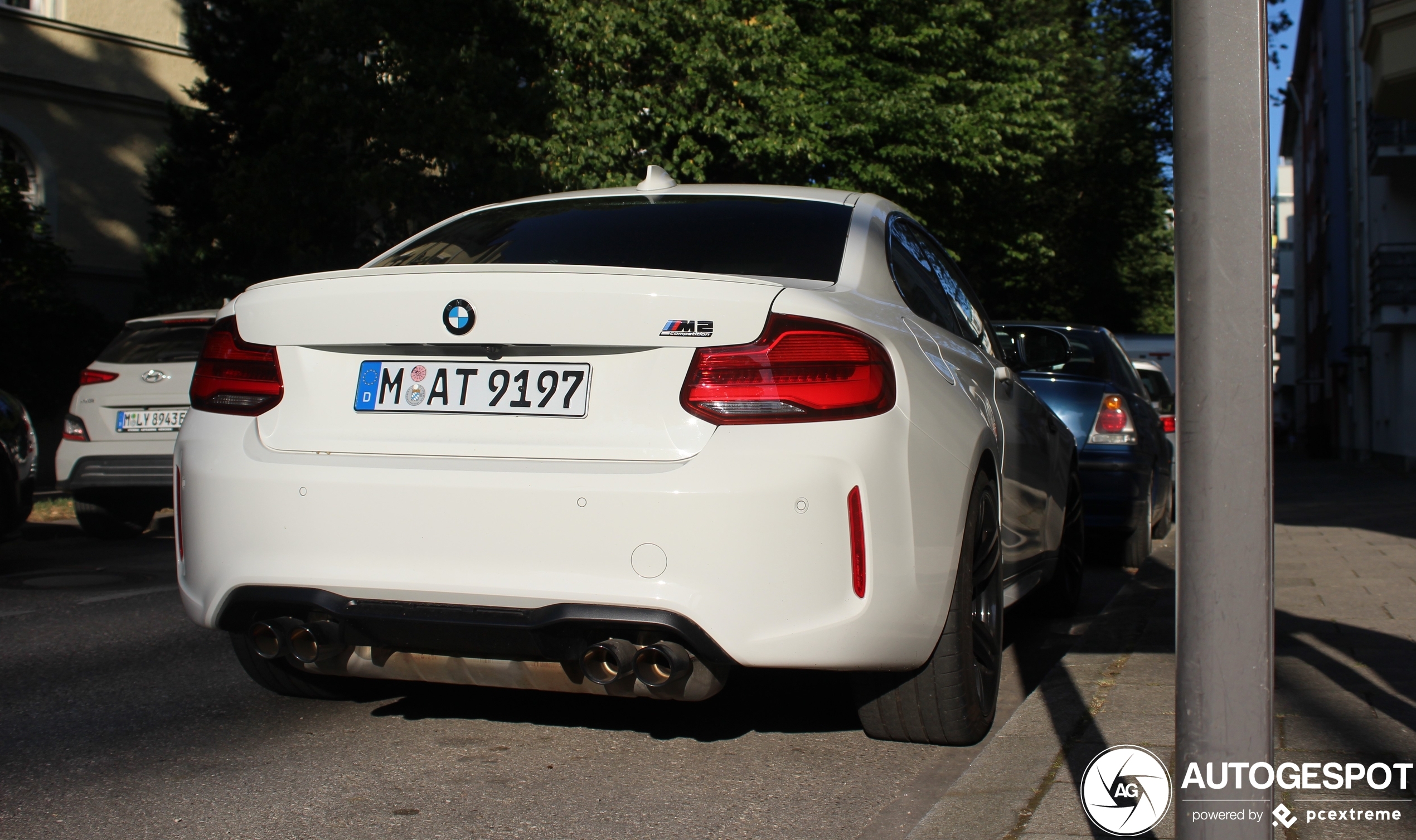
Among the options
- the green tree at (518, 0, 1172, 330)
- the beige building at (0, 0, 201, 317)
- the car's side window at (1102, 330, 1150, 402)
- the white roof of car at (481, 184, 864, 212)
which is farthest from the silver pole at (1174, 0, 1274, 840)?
the beige building at (0, 0, 201, 317)

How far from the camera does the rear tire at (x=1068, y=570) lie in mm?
6125

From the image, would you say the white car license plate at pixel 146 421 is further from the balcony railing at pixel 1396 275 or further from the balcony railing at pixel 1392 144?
the balcony railing at pixel 1396 275

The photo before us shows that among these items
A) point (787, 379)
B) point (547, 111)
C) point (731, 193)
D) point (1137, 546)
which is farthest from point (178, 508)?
point (547, 111)

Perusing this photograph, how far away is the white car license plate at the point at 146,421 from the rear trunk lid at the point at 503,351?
696cm

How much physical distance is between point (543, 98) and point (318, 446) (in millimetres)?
16306

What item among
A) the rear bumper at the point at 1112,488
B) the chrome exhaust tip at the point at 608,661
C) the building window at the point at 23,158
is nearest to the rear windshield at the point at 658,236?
the chrome exhaust tip at the point at 608,661

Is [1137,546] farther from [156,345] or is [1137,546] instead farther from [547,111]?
[547,111]

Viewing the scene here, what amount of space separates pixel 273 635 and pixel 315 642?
0.42 ft

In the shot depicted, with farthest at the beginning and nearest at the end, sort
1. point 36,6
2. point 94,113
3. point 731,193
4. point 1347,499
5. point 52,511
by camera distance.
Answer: point 94,113 < point 36,6 < point 1347,499 < point 52,511 < point 731,193

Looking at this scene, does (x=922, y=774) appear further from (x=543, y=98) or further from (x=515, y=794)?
(x=543, y=98)

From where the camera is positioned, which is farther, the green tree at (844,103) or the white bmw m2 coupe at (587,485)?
the green tree at (844,103)

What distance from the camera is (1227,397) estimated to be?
2068mm

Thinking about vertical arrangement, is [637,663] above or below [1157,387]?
above

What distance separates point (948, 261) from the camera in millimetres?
5105
